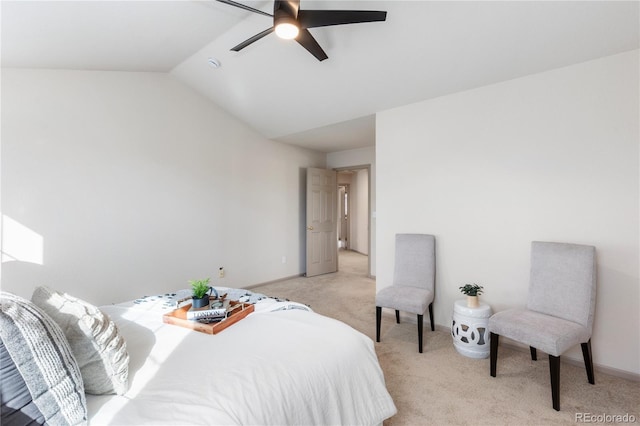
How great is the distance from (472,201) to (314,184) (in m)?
3.02

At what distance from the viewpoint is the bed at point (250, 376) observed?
3.35 feet

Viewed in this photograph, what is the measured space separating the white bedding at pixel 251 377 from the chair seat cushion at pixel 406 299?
1.20 meters

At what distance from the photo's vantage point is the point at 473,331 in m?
2.52

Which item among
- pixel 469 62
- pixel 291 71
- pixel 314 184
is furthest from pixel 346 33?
pixel 314 184

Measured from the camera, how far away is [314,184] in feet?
17.8

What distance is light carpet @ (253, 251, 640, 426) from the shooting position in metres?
1.82

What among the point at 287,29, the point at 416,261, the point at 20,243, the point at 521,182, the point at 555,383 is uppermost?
the point at 287,29

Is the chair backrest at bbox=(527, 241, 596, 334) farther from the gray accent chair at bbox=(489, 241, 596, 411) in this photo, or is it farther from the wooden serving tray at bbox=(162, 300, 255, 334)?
the wooden serving tray at bbox=(162, 300, 255, 334)

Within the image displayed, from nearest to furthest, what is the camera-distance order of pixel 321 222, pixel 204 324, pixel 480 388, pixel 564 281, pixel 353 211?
pixel 204 324, pixel 480 388, pixel 564 281, pixel 321 222, pixel 353 211

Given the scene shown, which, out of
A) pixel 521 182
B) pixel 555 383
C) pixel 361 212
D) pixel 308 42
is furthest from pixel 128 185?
pixel 361 212

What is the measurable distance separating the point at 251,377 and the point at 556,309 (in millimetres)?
2270

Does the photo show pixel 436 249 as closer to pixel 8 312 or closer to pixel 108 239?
pixel 8 312

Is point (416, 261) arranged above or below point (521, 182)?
below

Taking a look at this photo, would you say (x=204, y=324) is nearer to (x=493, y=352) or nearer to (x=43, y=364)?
(x=43, y=364)
